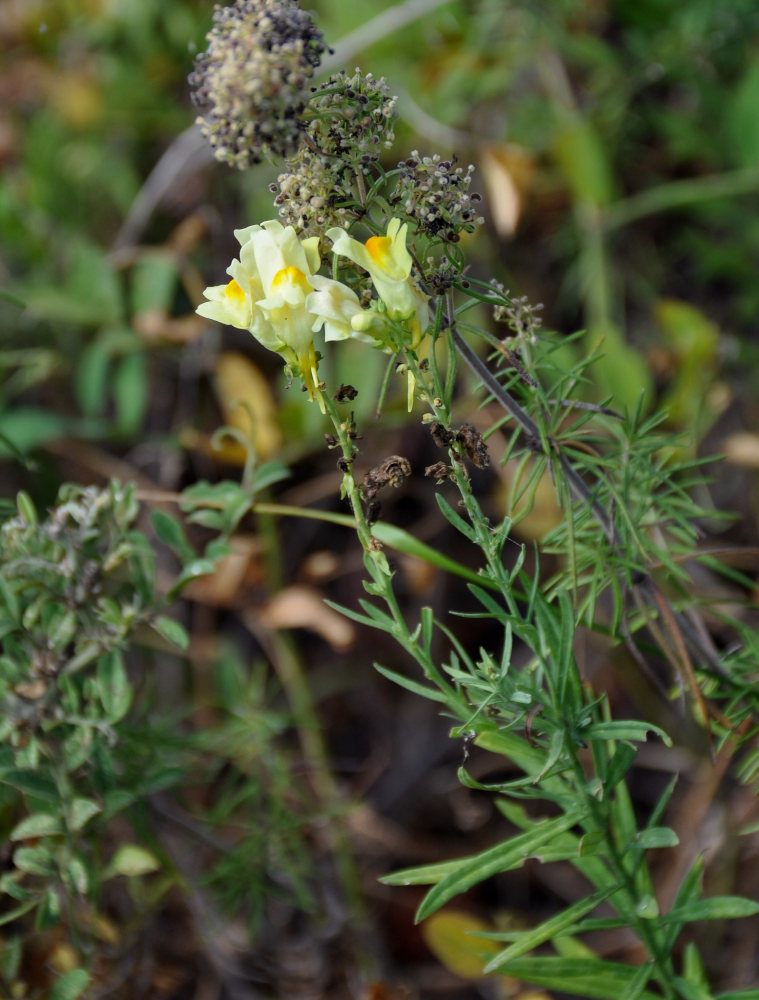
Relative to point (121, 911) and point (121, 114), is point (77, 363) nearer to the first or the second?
point (121, 114)

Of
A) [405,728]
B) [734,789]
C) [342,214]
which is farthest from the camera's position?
[405,728]

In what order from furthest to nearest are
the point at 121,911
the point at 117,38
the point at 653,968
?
the point at 117,38, the point at 121,911, the point at 653,968

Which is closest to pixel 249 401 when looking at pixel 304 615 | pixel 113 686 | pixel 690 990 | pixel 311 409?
pixel 311 409

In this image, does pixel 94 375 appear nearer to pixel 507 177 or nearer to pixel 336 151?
pixel 507 177

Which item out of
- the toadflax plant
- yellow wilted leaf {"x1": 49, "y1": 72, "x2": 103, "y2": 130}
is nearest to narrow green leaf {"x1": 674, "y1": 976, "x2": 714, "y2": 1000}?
the toadflax plant

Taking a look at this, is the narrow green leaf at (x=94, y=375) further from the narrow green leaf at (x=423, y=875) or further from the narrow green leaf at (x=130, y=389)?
the narrow green leaf at (x=423, y=875)

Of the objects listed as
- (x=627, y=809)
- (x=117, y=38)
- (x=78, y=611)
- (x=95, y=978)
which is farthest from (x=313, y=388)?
(x=117, y=38)

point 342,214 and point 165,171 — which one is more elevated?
point 165,171

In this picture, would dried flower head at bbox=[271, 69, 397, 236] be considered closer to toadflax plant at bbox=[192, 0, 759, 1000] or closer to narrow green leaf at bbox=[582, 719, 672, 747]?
toadflax plant at bbox=[192, 0, 759, 1000]
